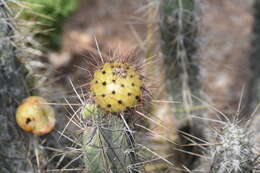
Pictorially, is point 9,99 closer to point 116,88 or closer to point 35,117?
point 35,117

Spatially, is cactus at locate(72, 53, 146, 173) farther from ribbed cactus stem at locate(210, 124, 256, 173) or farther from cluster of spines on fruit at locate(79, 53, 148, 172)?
ribbed cactus stem at locate(210, 124, 256, 173)

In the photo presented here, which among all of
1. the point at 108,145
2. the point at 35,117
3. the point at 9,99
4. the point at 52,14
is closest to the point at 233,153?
the point at 108,145

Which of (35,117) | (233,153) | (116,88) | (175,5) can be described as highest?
(175,5)

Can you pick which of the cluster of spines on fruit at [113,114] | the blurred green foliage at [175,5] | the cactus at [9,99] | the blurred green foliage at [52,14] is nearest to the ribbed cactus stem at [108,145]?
the cluster of spines on fruit at [113,114]

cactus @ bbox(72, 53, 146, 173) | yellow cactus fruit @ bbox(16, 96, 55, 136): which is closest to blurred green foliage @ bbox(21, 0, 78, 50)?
yellow cactus fruit @ bbox(16, 96, 55, 136)

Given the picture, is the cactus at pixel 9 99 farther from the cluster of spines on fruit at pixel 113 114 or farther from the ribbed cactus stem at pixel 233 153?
the ribbed cactus stem at pixel 233 153

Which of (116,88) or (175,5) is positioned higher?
(175,5)

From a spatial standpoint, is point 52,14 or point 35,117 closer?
point 35,117

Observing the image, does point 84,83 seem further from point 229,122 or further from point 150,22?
point 150,22
